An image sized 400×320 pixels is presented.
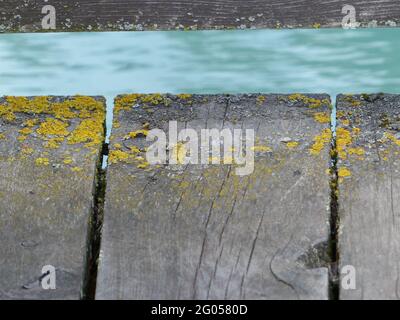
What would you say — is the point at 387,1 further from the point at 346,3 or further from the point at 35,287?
the point at 35,287

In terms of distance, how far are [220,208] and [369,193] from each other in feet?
1.12

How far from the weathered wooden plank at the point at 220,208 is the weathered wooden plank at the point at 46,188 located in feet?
0.19

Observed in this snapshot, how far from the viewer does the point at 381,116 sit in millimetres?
2506

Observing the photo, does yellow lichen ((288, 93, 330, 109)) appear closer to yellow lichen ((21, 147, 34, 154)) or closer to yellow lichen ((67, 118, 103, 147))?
yellow lichen ((67, 118, 103, 147))

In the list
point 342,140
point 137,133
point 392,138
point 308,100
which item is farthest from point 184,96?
point 392,138

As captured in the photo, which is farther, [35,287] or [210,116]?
[210,116]

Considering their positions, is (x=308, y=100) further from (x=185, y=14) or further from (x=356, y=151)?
(x=185, y=14)

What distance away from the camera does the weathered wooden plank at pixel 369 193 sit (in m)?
2.21

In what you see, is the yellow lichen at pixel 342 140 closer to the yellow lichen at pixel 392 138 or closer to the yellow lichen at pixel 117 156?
the yellow lichen at pixel 392 138

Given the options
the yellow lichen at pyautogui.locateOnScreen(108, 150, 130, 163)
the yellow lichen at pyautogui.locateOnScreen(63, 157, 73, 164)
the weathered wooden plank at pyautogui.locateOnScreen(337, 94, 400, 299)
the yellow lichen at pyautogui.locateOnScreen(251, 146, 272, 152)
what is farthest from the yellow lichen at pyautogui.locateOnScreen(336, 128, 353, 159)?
the yellow lichen at pyautogui.locateOnScreen(63, 157, 73, 164)

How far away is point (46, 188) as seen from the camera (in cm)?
239
